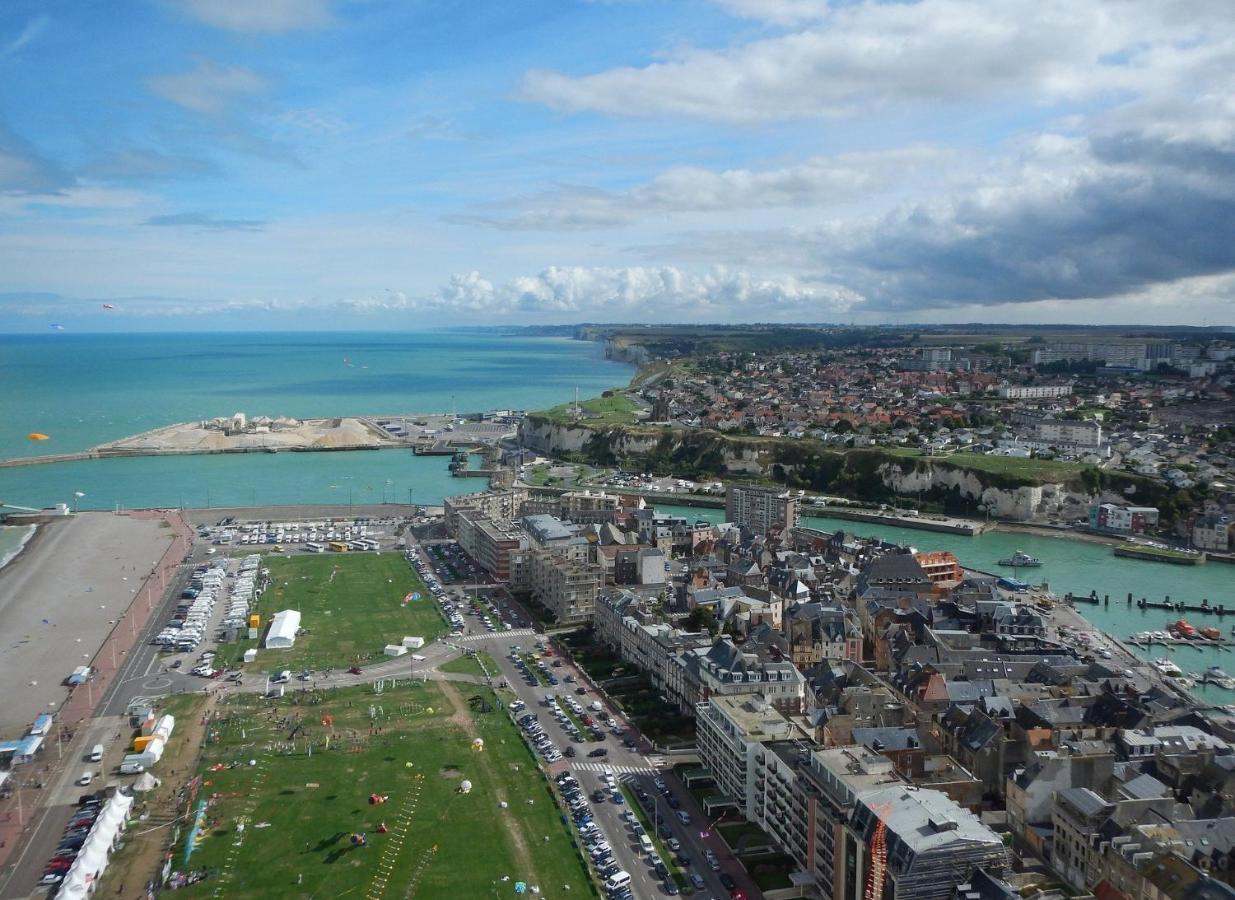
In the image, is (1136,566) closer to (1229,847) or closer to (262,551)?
(1229,847)

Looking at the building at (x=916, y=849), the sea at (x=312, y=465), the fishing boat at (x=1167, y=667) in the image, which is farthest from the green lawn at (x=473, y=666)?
the sea at (x=312, y=465)

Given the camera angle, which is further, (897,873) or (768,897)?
(768,897)

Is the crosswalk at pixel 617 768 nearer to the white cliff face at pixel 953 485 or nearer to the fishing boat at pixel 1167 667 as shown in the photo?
the fishing boat at pixel 1167 667

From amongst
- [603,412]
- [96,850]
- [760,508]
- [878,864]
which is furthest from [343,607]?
[603,412]

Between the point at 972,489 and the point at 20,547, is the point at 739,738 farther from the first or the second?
the point at 972,489

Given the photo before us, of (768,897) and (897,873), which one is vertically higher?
(897,873)

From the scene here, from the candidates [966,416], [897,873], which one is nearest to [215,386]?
[966,416]
